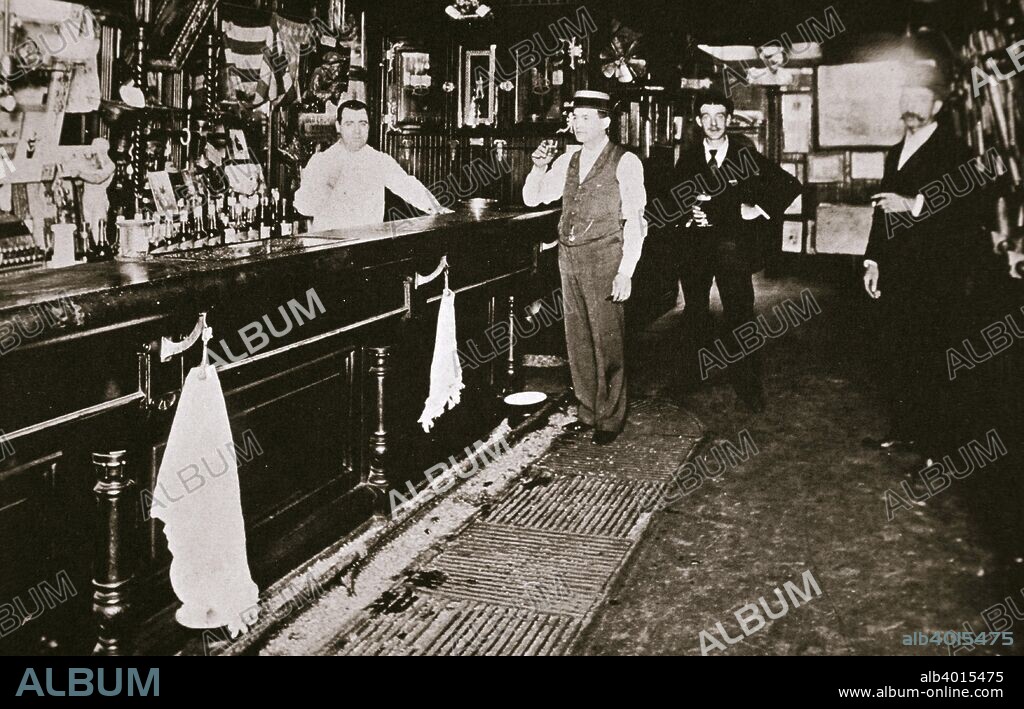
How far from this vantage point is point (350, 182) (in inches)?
230

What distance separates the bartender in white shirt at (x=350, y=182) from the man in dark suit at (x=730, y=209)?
160cm

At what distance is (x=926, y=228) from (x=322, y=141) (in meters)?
3.44

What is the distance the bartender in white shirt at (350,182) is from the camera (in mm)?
5637

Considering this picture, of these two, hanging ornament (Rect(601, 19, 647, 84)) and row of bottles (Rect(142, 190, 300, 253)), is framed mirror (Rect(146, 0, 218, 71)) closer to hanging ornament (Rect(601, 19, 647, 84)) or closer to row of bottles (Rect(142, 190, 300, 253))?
row of bottles (Rect(142, 190, 300, 253))

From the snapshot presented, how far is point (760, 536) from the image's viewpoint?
4188 millimetres

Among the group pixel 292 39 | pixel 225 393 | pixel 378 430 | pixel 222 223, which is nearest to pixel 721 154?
pixel 292 39

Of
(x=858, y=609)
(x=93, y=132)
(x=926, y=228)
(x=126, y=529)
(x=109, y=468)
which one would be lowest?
(x=858, y=609)

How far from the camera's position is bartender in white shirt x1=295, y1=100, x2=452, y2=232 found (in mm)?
5637

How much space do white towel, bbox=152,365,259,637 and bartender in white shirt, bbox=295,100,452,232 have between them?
261 centimetres

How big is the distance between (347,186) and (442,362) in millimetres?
1494

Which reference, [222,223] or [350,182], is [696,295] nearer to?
[350,182]

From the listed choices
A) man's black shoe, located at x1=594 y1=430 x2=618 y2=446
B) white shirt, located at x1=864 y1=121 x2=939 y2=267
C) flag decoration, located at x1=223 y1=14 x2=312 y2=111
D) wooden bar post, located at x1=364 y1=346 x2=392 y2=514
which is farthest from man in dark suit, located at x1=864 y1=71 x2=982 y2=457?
flag decoration, located at x1=223 y1=14 x2=312 y2=111
